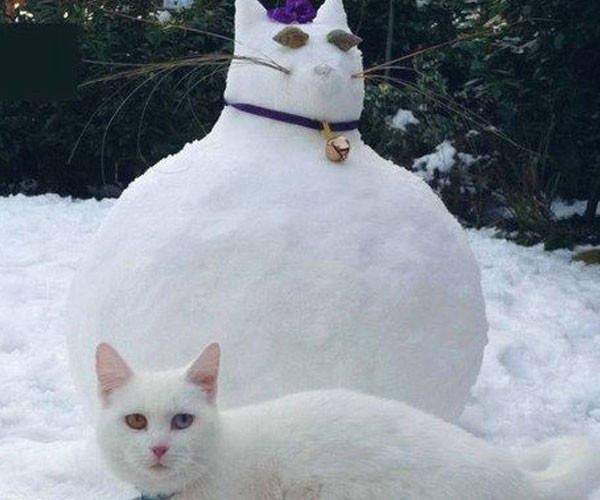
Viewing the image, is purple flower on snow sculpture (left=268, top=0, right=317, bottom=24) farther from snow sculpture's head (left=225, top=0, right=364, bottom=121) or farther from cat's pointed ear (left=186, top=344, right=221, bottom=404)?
cat's pointed ear (left=186, top=344, right=221, bottom=404)

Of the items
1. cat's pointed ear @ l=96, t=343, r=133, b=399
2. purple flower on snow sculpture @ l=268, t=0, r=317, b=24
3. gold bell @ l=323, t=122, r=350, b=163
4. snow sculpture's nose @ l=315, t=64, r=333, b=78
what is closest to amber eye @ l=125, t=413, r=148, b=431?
cat's pointed ear @ l=96, t=343, r=133, b=399

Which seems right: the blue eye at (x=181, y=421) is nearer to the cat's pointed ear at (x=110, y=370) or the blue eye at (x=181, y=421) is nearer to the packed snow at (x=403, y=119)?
the cat's pointed ear at (x=110, y=370)

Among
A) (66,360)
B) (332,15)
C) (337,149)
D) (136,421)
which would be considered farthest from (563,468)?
(66,360)

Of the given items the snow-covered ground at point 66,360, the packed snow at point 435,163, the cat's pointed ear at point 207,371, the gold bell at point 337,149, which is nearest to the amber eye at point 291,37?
the gold bell at point 337,149

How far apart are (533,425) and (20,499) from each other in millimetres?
1968

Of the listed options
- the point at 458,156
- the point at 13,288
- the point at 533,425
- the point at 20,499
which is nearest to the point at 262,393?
the point at 20,499

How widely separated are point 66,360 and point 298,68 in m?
2.07

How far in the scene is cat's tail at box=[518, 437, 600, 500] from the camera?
2.46 metres

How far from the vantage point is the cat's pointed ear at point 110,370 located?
2432mm

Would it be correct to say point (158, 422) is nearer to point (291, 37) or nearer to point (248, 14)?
point (291, 37)

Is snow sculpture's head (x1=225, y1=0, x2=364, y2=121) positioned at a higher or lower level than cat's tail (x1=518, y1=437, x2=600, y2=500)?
higher

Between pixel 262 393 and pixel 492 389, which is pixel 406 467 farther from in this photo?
pixel 492 389

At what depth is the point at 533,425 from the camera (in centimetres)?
403

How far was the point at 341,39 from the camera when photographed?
3.23 meters
